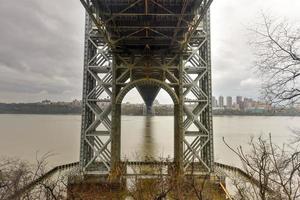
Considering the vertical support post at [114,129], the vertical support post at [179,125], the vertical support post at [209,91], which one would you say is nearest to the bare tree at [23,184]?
the vertical support post at [114,129]

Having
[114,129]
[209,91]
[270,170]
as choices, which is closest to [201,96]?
[209,91]

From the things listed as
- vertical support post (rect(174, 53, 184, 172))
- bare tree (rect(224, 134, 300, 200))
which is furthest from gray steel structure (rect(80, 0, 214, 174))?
bare tree (rect(224, 134, 300, 200))

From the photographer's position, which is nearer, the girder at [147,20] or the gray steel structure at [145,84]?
the girder at [147,20]

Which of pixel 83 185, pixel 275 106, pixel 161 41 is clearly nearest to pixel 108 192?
pixel 83 185

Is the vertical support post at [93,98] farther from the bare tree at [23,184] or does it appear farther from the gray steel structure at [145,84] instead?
the bare tree at [23,184]

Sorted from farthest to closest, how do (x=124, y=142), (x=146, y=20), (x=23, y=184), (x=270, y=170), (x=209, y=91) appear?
(x=124, y=142)
(x=209, y=91)
(x=146, y=20)
(x=23, y=184)
(x=270, y=170)

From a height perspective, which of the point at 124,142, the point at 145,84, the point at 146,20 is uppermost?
the point at 146,20

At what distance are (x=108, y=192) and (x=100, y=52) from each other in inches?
291

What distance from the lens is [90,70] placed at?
1416cm

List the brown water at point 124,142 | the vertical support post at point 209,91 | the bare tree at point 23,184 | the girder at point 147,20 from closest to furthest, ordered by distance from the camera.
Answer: the bare tree at point 23,184 → the girder at point 147,20 → the vertical support post at point 209,91 → the brown water at point 124,142

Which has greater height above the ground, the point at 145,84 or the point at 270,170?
the point at 145,84

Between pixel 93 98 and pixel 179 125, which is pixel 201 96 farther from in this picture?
pixel 93 98

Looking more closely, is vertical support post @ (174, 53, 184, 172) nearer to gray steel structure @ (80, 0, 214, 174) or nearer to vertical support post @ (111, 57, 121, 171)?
gray steel structure @ (80, 0, 214, 174)

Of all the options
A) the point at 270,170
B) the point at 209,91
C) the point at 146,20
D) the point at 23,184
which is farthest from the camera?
the point at 209,91
